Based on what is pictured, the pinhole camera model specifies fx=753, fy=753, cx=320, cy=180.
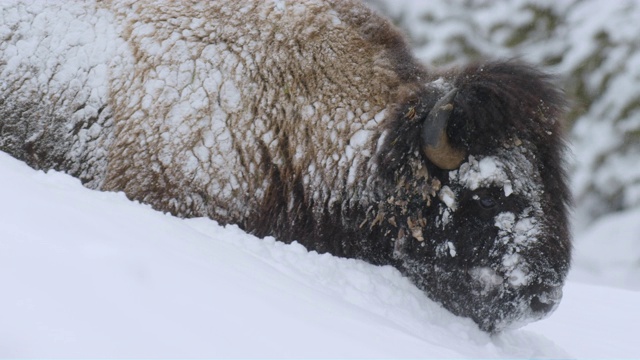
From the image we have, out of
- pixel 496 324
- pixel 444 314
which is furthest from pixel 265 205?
pixel 496 324

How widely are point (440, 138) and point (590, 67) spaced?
341 centimetres

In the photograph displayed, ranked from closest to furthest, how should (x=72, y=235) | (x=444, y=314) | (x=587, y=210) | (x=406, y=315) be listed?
(x=72, y=235)
(x=406, y=315)
(x=444, y=314)
(x=587, y=210)

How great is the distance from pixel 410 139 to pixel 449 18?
12.8ft

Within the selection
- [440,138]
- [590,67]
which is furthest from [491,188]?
[590,67]

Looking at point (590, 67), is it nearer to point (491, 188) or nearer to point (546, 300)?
point (491, 188)

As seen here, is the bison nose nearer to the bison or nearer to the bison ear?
the bison

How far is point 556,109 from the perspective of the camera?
348 centimetres

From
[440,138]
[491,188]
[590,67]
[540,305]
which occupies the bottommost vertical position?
[540,305]

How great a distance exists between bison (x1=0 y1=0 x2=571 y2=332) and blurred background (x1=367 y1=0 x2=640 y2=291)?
2.29m

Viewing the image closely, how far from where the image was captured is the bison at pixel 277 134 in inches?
138

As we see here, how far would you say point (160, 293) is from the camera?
6.93ft

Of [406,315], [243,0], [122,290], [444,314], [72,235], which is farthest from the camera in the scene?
[243,0]

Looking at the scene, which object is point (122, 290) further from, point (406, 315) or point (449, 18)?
point (449, 18)

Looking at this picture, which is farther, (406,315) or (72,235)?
(406,315)
